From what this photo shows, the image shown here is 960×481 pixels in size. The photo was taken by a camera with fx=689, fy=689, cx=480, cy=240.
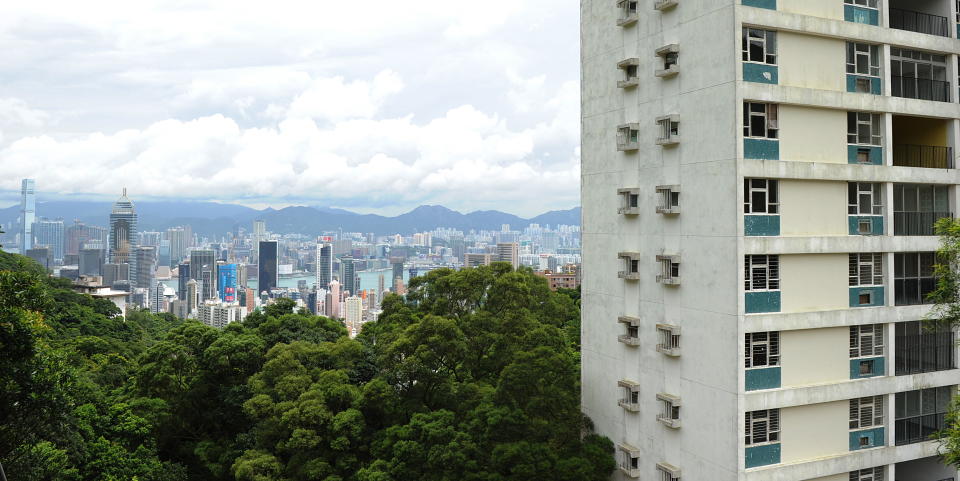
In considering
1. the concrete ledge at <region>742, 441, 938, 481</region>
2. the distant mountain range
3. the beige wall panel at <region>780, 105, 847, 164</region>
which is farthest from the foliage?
the distant mountain range

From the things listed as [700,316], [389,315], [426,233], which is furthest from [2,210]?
[700,316]

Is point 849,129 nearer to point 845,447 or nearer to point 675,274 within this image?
point 675,274

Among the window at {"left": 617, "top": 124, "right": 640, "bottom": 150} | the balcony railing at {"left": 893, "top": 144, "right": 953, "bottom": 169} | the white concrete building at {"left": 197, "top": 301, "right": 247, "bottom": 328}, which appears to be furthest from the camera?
the white concrete building at {"left": 197, "top": 301, "right": 247, "bottom": 328}

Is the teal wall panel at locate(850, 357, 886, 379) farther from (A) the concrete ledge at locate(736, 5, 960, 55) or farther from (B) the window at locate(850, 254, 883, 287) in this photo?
(A) the concrete ledge at locate(736, 5, 960, 55)

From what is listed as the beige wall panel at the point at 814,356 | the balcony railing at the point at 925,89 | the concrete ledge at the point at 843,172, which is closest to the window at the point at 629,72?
the concrete ledge at the point at 843,172

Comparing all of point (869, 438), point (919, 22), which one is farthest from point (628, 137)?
point (869, 438)

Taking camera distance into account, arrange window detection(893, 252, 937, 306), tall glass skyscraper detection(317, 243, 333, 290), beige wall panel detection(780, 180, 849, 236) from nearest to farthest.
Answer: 1. beige wall panel detection(780, 180, 849, 236)
2. window detection(893, 252, 937, 306)
3. tall glass skyscraper detection(317, 243, 333, 290)

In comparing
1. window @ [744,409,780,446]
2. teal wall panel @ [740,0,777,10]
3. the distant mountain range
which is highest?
the distant mountain range
